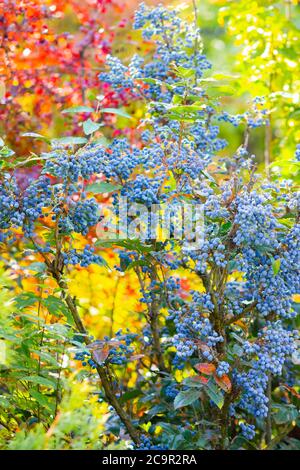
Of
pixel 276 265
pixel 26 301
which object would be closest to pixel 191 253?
pixel 276 265

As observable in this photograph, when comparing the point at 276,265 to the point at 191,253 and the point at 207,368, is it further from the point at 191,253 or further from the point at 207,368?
the point at 207,368

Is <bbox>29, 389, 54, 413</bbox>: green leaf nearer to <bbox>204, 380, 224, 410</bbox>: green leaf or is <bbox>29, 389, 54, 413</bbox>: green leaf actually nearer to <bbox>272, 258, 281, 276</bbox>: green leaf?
<bbox>204, 380, 224, 410</bbox>: green leaf

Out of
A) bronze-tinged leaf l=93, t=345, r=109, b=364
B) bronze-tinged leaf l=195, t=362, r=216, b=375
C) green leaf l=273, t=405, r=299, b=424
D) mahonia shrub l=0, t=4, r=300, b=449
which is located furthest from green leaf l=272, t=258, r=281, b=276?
green leaf l=273, t=405, r=299, b=424

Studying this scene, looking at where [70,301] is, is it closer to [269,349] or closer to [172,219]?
[172,219]

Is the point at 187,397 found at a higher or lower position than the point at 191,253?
lower

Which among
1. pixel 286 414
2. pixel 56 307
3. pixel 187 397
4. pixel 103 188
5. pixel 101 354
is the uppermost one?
pixel 103 188

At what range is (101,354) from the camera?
1.99m

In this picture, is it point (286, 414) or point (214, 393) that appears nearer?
point (214, 393)

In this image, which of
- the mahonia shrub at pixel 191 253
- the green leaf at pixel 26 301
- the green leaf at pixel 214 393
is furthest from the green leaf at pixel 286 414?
the green leaf at pixel 26 301

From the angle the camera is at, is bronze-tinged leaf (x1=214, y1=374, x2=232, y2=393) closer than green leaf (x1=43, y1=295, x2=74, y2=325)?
Yes

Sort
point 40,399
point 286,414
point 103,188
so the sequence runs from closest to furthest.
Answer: point 40,399
point 103,188
point 286,414

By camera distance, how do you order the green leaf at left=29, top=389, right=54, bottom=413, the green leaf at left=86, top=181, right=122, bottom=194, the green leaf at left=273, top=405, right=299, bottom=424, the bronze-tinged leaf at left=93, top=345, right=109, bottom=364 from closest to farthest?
the green leaf at left=29, top=389, right=54, bottom=413
the bronze-tinged leaf at left=93, top=345, right=109, bottom=364
the green leaf at left=86, top=181, right=122, bottom=194
the green leaf at left=273, top=405, right=299, bottom=424

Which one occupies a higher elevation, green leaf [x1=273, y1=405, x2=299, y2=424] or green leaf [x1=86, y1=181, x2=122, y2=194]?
green leaf [x1=86, y1=181, x2=122, y2=194]

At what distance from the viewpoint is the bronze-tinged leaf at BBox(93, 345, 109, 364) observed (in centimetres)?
196
